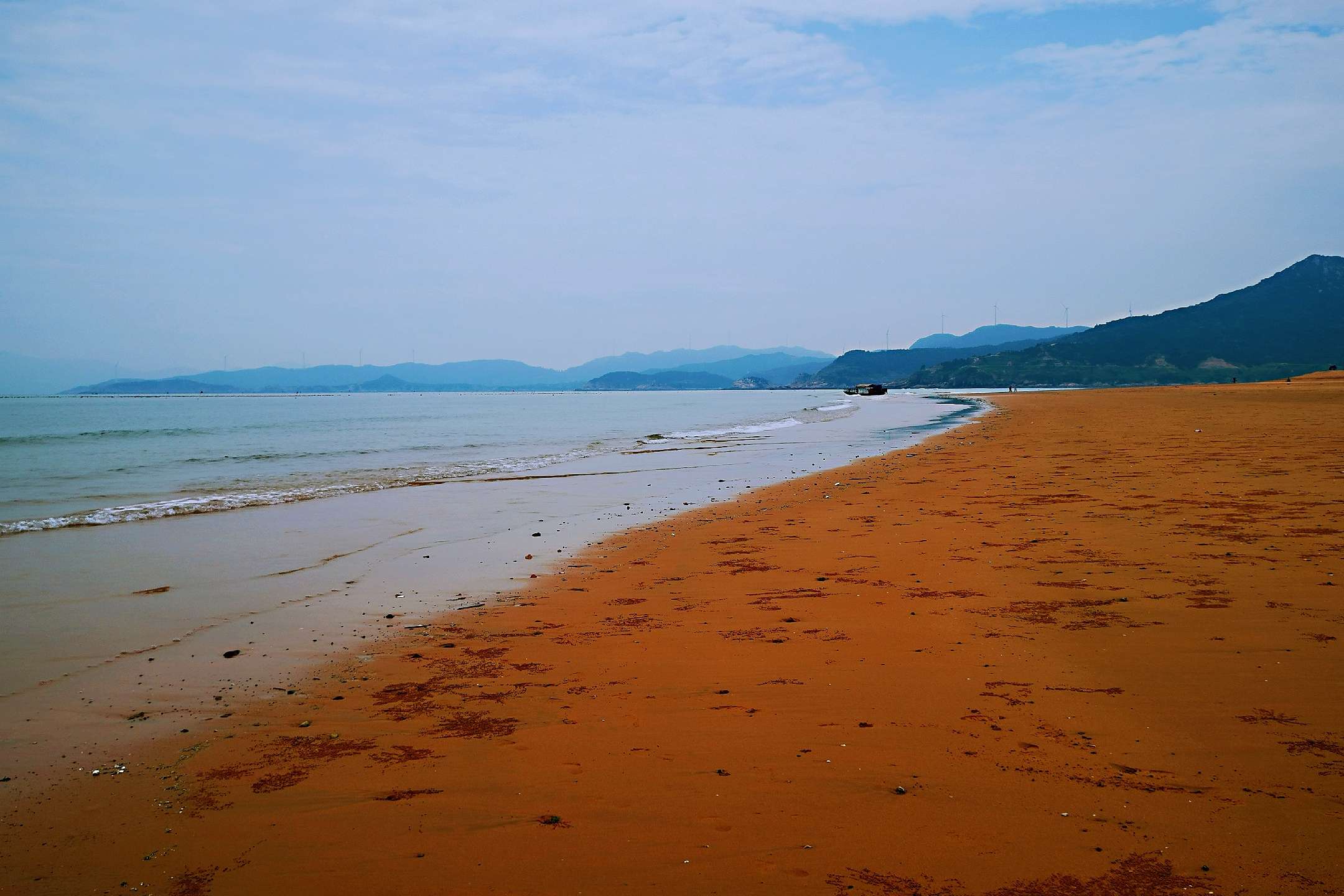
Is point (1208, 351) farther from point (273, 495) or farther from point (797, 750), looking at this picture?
point (797, 750)

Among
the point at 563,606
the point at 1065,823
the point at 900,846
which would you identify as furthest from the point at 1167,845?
the point at 563,606

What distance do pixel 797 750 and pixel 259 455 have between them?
30298 mm

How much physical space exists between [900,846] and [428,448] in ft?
103

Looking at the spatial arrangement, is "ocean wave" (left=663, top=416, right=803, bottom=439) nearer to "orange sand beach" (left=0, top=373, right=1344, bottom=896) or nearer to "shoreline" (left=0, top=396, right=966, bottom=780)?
"shoreline" (left=0, top=396, right=966, bottom=780)

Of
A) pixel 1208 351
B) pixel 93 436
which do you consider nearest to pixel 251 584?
pixel 93 436

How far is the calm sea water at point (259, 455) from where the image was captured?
17.1m

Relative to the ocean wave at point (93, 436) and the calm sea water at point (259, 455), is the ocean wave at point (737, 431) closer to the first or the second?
the calm sea water at point (259, 455)

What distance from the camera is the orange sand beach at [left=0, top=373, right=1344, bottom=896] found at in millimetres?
3260

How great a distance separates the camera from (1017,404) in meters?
58.5

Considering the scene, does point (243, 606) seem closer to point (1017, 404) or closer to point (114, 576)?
point (114, 576)

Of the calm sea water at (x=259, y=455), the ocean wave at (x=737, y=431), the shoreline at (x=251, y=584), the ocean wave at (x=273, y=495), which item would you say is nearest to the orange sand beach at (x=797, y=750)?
the shoreline at (x=251, y=584)

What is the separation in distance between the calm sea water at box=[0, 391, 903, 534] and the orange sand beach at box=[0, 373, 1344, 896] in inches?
492

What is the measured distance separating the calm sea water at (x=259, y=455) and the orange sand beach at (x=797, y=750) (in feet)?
41.0

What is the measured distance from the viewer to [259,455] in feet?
96.8
